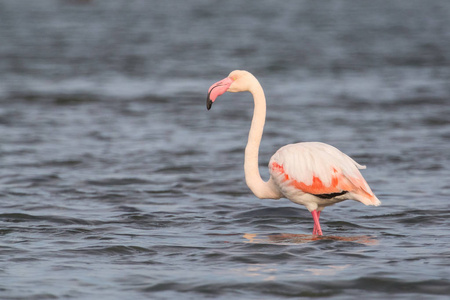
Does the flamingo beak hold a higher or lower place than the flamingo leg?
higher

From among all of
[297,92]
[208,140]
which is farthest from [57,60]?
[208,140]

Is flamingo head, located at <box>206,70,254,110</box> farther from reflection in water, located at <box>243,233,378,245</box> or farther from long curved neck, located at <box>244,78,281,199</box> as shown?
reflection in water, located at <box>243,233,378,245</box>

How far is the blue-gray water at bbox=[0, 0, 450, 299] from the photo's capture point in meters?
7.18

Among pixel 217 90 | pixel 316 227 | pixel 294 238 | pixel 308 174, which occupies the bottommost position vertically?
pixel 294 238

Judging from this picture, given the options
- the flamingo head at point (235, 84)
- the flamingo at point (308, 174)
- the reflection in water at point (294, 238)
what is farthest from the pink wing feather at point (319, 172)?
the flamingo head at point (235, 84)

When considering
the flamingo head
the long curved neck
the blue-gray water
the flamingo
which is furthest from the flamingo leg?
the flamingo head

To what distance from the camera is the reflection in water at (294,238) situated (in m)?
8.50

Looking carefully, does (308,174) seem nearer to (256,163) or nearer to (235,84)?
(256,163)

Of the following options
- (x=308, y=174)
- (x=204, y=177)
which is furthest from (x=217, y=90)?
(x=204, y=177)

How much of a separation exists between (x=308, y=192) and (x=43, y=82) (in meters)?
17.4

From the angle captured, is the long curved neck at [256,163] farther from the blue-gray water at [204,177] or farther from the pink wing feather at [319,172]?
the blue-gray water at [204,177]

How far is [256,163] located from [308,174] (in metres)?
0.75

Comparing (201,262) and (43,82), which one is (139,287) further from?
(43,82)

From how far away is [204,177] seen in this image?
12.5 meters
